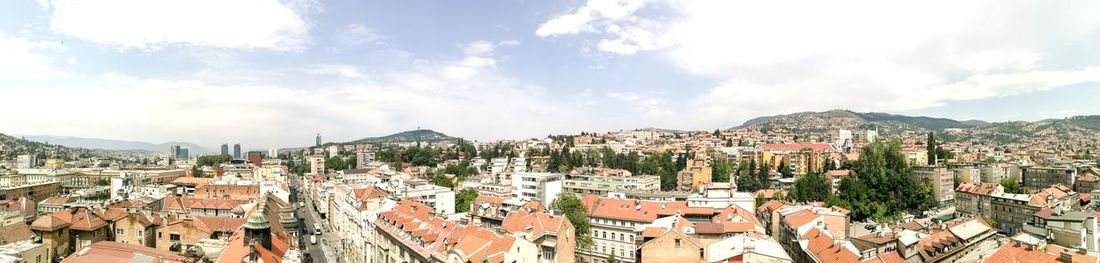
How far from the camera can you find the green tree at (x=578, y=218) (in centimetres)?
4475

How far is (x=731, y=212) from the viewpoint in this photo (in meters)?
44.2

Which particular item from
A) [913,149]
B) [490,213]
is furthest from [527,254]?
[913,149]

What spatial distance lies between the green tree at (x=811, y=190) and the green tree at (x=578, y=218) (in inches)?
1293

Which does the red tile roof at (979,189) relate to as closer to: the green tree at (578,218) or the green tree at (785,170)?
the green tree at (785,170)

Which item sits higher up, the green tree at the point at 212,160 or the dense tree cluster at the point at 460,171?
the green tree at the point at 212,160

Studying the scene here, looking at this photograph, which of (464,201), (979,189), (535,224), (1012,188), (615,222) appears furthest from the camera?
(1012,188)

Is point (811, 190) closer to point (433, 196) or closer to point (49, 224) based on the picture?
point (433, 196)

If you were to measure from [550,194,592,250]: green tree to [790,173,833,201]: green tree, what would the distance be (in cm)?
3285

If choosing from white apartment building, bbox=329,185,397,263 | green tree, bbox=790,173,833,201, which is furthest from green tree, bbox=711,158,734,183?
white apartment building, bbox=329,185,397,263

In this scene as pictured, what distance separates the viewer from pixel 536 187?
66.3 metres

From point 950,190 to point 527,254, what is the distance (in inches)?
2667

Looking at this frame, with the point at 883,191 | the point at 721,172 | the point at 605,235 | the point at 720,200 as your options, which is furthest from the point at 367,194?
the point at 883,191

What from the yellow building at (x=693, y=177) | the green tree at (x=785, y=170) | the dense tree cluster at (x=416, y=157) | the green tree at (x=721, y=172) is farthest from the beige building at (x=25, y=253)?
the dense tree cluster at (x=416, y=157)

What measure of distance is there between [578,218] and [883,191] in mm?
43445
